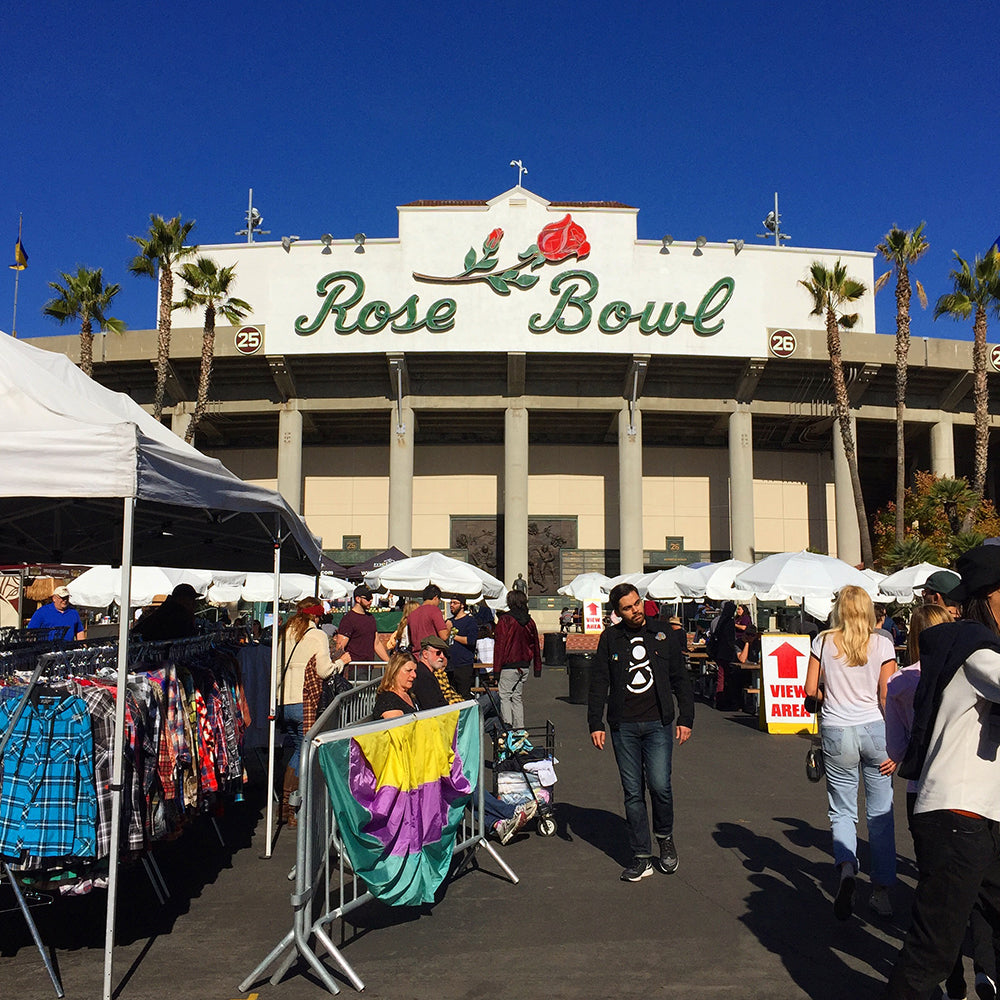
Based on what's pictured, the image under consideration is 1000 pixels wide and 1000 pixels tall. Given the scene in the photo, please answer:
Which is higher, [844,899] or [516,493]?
[516,493]

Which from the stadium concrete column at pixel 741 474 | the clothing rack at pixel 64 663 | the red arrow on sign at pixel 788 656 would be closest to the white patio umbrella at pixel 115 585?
the red arrow on sign at pixel 788 656

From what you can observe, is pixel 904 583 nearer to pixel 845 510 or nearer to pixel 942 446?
pixel 845 510

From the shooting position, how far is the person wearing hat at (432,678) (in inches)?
286

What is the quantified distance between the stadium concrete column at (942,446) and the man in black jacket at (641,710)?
36407 millimetres

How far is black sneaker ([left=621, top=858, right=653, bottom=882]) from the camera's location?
6316 millimetres

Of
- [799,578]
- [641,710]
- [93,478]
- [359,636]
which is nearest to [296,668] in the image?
[641,710]

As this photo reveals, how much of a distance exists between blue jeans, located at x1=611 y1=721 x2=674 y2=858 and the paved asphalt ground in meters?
0.41

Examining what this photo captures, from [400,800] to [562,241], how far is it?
34.6 meters

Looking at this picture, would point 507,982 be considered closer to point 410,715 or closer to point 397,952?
point 397,952

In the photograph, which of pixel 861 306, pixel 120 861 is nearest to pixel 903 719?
pixel 120 861

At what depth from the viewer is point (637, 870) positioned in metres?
6.34

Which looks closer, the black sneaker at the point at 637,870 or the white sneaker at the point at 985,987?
the white sneaker at the point at 985,987

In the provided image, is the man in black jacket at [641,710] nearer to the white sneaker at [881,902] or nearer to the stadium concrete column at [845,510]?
the white sneaker at [881,902]

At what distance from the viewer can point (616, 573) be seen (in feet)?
136
